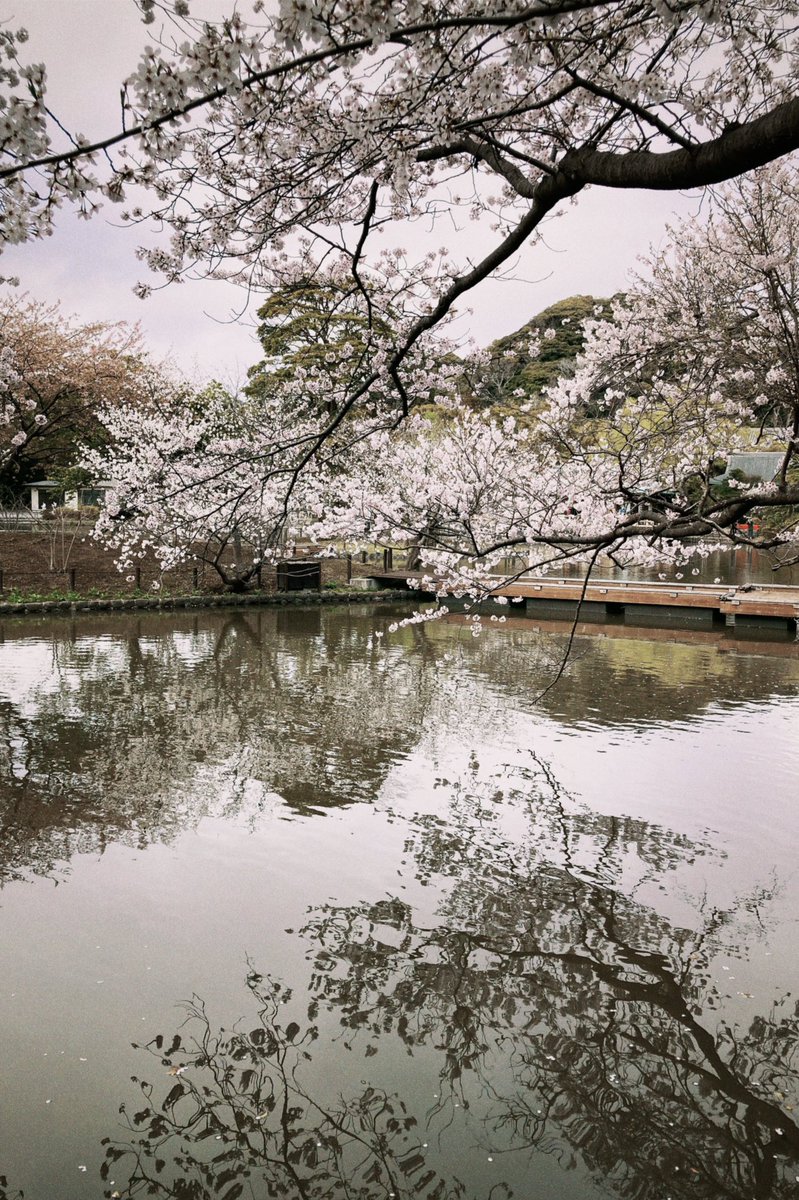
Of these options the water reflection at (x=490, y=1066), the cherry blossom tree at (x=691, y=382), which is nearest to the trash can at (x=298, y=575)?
the cherry blossom tree at (x=691, y=382)

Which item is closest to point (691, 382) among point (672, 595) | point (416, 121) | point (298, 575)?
point (416, 121)

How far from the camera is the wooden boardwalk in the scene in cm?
1572

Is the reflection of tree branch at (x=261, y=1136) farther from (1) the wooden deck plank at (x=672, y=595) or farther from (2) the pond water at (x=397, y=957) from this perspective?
(1) the wooden deck plank at (x=672, y=595)

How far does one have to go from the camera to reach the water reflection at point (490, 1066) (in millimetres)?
2678

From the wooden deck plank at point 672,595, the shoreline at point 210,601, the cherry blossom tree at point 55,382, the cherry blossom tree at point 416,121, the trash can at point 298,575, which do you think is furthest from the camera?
the cherry blossom tree at point 55,382

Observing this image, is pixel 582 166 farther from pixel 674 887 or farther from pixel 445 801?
pixel 445 801

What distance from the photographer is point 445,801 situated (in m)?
6.09

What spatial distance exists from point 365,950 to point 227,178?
377 cm

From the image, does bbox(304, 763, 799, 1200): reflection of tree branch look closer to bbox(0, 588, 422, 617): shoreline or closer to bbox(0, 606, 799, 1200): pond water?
bbox(0, 606, 799, 1200): pond water

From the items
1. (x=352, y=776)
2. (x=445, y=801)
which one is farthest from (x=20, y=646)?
(x=445, y=801)

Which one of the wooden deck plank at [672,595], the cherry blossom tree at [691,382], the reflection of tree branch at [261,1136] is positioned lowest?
the reflection of tree branch at [261,1136]

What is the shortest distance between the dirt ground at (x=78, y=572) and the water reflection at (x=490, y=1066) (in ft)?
52.3

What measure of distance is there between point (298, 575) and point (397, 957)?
16552 millimetres

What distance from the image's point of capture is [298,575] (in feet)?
65.9
